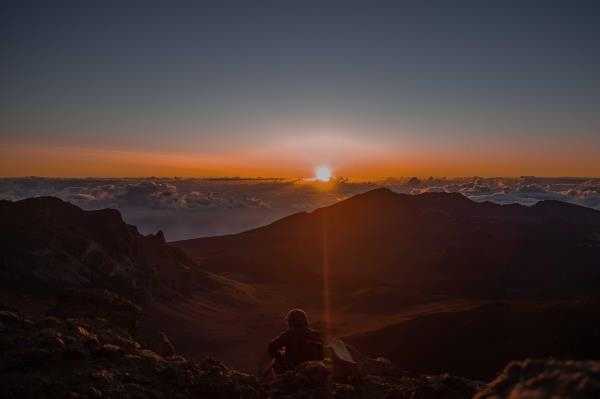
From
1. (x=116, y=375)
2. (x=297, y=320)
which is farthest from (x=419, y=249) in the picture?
(x=116, y=375)

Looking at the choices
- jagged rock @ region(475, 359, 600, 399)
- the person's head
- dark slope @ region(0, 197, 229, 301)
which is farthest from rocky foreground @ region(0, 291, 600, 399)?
dark slope @ region(0, 197, 229, 301)

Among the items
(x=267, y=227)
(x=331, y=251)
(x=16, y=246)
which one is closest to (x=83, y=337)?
(x=16, y=246)

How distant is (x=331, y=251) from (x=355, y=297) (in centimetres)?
3654

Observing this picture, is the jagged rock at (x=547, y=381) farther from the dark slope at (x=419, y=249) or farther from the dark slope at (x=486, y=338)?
the dark slope at (x=419, y=249)

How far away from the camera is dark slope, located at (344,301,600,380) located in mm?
32750

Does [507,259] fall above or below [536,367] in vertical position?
below

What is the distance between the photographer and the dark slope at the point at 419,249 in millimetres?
87375

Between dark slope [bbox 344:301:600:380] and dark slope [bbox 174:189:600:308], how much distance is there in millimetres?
31369

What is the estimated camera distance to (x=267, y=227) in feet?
450

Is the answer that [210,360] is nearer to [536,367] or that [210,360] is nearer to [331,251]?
[536,367]

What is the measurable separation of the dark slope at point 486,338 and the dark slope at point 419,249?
31.4 metres

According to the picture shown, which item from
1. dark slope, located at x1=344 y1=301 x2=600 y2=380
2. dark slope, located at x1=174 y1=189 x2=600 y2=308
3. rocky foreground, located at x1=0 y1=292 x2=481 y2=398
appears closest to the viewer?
rocky foreground, located at x1=0 y1=292 x2=481 y2=398

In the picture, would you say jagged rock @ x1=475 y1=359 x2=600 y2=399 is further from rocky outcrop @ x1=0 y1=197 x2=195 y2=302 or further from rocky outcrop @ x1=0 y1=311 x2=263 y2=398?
rocky outcrop @ x1=0 y1=197 x2=195 y2=302

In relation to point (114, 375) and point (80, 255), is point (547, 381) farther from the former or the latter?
point (80, 255)
